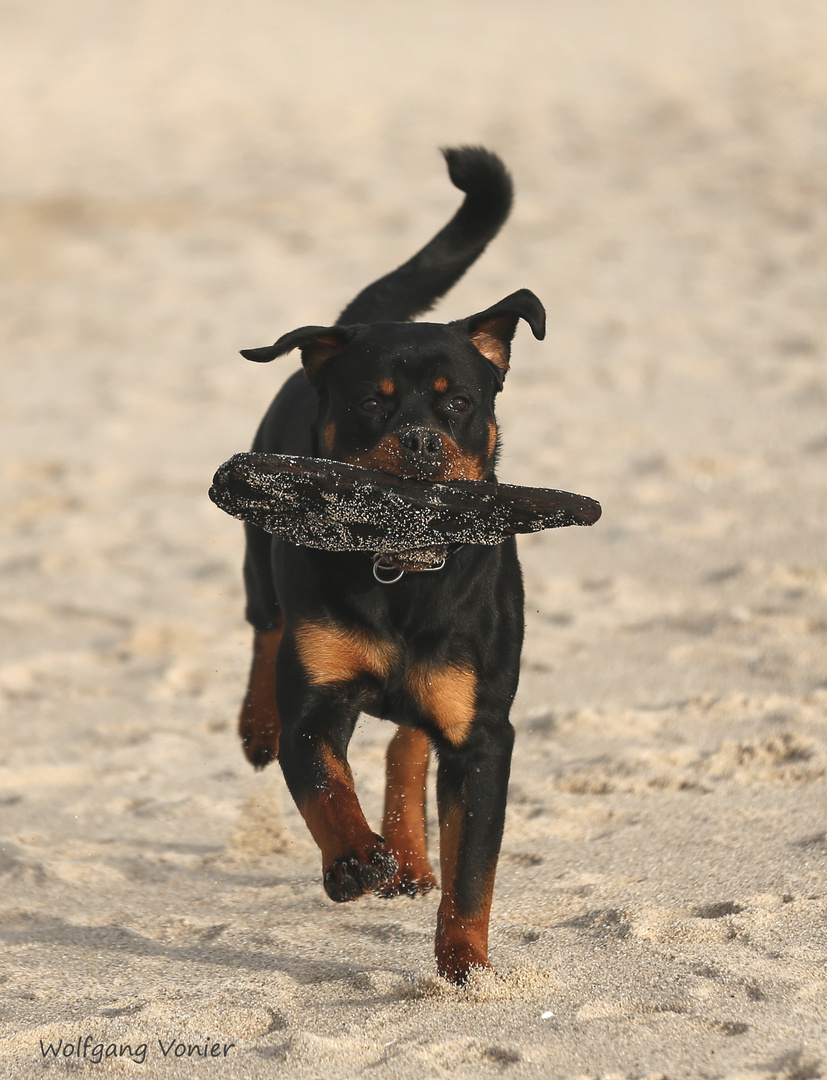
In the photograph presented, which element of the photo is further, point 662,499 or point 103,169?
point 103,169

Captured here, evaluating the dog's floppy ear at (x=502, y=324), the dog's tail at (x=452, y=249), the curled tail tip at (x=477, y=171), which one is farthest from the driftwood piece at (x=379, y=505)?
the curled tail tip at (x=477, y=171)

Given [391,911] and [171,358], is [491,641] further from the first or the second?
[171,358]

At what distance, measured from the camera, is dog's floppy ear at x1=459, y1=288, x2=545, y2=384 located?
3.28 metres

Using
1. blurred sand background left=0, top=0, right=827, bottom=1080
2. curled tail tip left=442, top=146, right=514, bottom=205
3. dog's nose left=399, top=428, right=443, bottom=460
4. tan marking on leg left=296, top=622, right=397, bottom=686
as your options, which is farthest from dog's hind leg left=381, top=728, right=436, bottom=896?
curled tail tip left=442, top=146, right=514, bottom=205

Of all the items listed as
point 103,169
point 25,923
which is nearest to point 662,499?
point 25,923

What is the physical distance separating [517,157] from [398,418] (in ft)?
31.9

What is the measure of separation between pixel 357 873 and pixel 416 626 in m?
0.64

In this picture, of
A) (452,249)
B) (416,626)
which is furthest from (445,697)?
(452,249)

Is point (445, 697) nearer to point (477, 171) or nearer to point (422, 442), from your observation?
point (422, 442)

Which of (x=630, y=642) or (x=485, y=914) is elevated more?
(x=630, y=642)

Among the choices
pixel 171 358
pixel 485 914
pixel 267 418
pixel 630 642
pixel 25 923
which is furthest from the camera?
pixel 171 358

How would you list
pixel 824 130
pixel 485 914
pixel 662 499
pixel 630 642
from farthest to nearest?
pixel 824 130 < pixel 662 499 < pixel 630 642 < pixel 485 914

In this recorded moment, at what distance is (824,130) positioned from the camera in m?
12.1

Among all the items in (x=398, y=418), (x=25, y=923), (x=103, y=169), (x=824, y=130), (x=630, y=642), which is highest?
(x=824, y=130)
